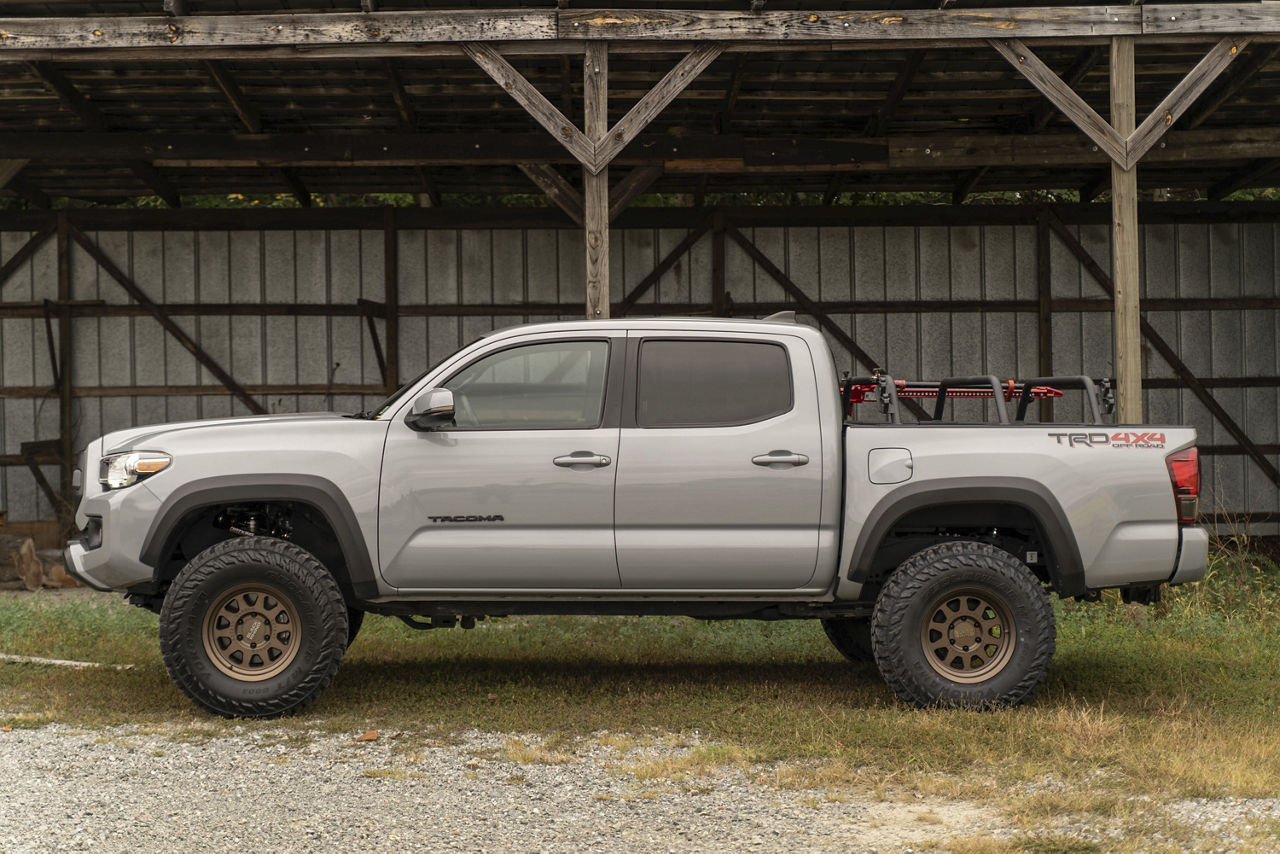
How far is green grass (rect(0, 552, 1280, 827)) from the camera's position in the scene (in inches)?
203

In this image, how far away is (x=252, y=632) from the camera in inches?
246

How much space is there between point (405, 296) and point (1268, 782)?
10.7 m

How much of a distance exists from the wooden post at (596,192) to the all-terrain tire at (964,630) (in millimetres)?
3466

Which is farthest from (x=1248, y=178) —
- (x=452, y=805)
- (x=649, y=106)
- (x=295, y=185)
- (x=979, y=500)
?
(x=452, y=805)

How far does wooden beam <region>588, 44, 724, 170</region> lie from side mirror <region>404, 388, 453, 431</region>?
3.23 m

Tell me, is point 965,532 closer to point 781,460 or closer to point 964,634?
point 964,634

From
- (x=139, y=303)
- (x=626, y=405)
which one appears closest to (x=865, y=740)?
(x=626, y=405)

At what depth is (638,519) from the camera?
6168 millimetres

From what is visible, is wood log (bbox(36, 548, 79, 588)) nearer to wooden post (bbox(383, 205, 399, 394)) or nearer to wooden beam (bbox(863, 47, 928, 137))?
wooden post (bbox(383, 205, 399, 394))

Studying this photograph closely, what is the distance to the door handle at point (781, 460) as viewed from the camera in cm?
613

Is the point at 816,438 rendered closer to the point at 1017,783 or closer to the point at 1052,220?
the point at 1017,783

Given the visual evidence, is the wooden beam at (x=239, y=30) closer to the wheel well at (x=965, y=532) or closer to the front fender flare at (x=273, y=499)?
the front fender flare at (x=273, y=499)

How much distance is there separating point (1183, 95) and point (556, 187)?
5567 millimetres

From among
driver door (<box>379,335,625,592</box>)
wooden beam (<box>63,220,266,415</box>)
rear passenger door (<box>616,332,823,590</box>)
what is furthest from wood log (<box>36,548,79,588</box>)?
rear passenger door (<box>616,332,823,590</box>)
